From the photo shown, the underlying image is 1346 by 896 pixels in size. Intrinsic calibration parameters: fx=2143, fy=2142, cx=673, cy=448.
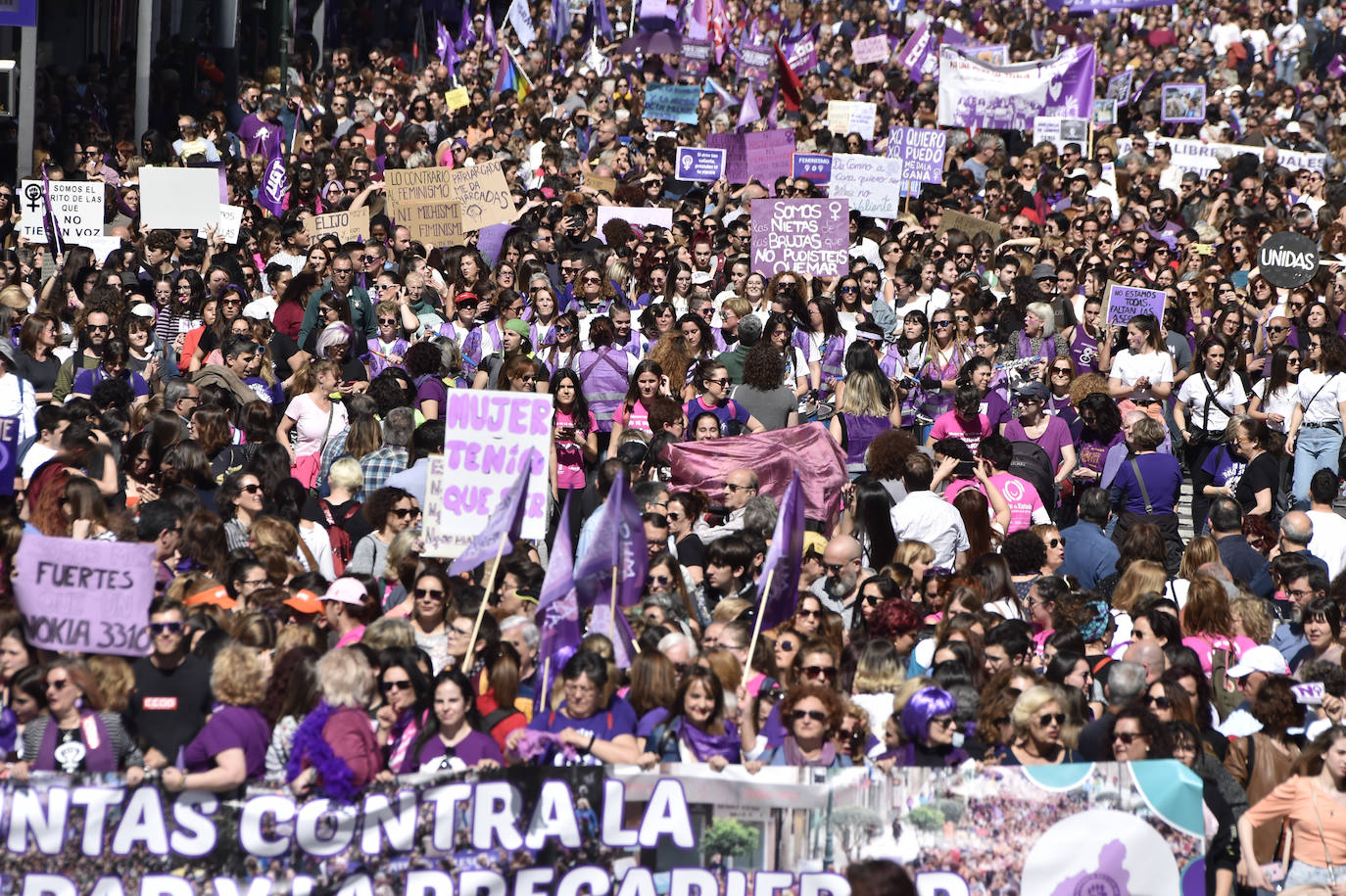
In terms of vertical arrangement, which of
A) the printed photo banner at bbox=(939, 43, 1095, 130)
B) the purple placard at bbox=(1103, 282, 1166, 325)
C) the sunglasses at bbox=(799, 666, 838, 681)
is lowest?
the sunglasses at bbox=(799, 666, 838, 681)

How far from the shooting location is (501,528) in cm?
944

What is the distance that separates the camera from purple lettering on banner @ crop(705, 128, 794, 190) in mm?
20297

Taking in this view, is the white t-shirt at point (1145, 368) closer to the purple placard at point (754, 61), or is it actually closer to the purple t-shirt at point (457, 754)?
the purple t-shirt at point (457, 754)

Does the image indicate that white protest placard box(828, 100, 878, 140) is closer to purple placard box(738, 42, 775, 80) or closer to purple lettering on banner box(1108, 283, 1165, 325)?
purple placard box(738, 42, 775, 80)

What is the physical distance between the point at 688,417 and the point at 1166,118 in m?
14.7

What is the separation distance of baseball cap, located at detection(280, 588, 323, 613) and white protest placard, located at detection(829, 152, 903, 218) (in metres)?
11.3

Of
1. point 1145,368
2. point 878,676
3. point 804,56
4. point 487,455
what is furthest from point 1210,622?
point 804,56

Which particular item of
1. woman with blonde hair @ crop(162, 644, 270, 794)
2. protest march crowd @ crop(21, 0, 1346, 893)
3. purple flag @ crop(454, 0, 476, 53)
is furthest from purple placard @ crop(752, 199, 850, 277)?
purple flag @ crop(454, 0, 476, 53)

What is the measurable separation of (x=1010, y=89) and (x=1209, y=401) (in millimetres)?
11451

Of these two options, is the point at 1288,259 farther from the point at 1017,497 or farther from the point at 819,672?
the point at 819,672

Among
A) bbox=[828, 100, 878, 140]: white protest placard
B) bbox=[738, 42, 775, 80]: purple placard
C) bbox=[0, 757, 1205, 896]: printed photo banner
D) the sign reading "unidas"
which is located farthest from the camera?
bbox=[738, 42, 775, 80]: purple placard

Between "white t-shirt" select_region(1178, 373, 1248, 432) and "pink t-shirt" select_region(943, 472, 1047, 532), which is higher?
"white t-shirt" select_region(1178, 373, 1248, 432)

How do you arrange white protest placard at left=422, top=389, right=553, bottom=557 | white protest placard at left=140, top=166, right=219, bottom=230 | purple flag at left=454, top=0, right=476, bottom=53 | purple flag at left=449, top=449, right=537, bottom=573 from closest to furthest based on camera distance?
purple flag at left=449, top=449, right=537, bottom=573 < white protest placard at left=422, top=389, right=553, bottom=557 < white protest placard at left=140, top=166, right=219, bottom=230 < purple flag at left=454, top=0, right=476, bottom=53

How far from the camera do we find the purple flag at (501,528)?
9438mm
